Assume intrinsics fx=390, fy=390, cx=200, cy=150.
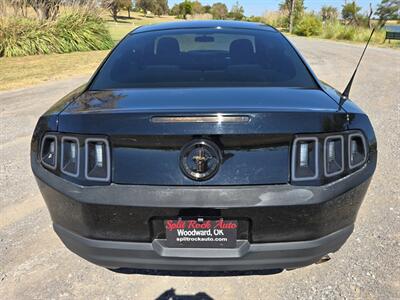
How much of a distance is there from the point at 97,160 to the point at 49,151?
1.15 feet

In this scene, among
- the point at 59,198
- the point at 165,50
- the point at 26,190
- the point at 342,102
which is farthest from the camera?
the point at 26,190

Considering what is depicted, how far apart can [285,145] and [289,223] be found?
38cm

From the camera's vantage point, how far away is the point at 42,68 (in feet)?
41.4

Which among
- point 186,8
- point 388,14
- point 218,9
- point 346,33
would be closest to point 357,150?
point 388,14

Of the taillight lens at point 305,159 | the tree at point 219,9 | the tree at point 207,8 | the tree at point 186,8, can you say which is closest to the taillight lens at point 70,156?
the taillight lens at point 305,159

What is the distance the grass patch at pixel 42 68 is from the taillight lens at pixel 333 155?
9.42m

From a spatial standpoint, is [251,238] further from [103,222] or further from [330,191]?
[103,222]

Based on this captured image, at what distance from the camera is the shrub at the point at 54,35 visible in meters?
15.4

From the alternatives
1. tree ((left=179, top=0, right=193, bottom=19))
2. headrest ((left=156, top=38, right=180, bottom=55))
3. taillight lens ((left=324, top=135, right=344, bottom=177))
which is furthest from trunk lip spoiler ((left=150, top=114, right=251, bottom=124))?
tree ((left=179, top=0, right=193, bottom=19))

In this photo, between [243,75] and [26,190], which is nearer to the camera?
[243,75]

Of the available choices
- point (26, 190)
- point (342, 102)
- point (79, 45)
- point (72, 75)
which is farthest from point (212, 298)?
point (79, 45)

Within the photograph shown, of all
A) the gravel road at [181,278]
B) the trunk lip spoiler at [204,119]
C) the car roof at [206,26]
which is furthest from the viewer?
the car roof at [206,26]

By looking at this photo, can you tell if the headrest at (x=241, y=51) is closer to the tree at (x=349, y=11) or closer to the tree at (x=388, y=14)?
the tree at (x=388, y=14)

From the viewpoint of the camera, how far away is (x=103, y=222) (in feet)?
6.41
